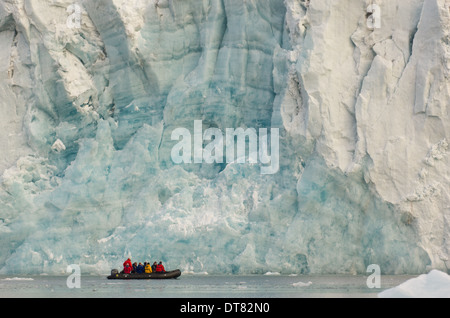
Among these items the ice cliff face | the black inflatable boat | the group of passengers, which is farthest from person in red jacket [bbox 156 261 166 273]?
the ice cliff face

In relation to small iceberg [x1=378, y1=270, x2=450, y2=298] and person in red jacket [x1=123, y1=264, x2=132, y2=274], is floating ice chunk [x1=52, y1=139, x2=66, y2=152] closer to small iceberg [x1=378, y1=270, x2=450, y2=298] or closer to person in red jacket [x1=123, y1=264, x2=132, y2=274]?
person in red jacket [x1=123, y1=264, x2=132, y2=274]

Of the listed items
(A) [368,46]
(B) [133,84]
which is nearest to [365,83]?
(A) [368,46]

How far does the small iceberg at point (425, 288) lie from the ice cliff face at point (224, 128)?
664 cm

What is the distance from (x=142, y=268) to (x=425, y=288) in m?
10.00

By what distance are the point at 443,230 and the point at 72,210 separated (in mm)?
10425

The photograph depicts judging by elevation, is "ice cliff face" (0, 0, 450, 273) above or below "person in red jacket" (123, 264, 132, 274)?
above

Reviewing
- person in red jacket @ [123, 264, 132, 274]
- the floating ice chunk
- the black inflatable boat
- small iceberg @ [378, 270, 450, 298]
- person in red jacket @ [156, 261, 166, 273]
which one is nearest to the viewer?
small iceberg @ [378, 270, 450, 298]

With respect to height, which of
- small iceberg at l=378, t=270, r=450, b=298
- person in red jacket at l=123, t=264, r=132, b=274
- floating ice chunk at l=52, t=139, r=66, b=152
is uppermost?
floating ice chunk at l=52, t=139, r=66, b=152

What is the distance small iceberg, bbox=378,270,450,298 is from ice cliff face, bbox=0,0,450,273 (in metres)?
6.64

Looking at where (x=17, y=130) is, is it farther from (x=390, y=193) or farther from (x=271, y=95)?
(x=390, y=193)

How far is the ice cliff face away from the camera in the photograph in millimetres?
24188

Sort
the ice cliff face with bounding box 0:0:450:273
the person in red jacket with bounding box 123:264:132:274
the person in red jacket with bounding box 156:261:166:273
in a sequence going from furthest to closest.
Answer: the person in red jacket with bounding box 123:264:132:274 → the person in red jacket with bounding box 156:261:166:273 → the ice cliff face with bounding box 0:0:450:273

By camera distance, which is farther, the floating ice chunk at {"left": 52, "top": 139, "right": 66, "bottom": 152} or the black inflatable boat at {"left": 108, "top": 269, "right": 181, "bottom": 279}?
the floating ice chunk at {"left": 52, "top": 139, "right": 66, "bottom": 152}
